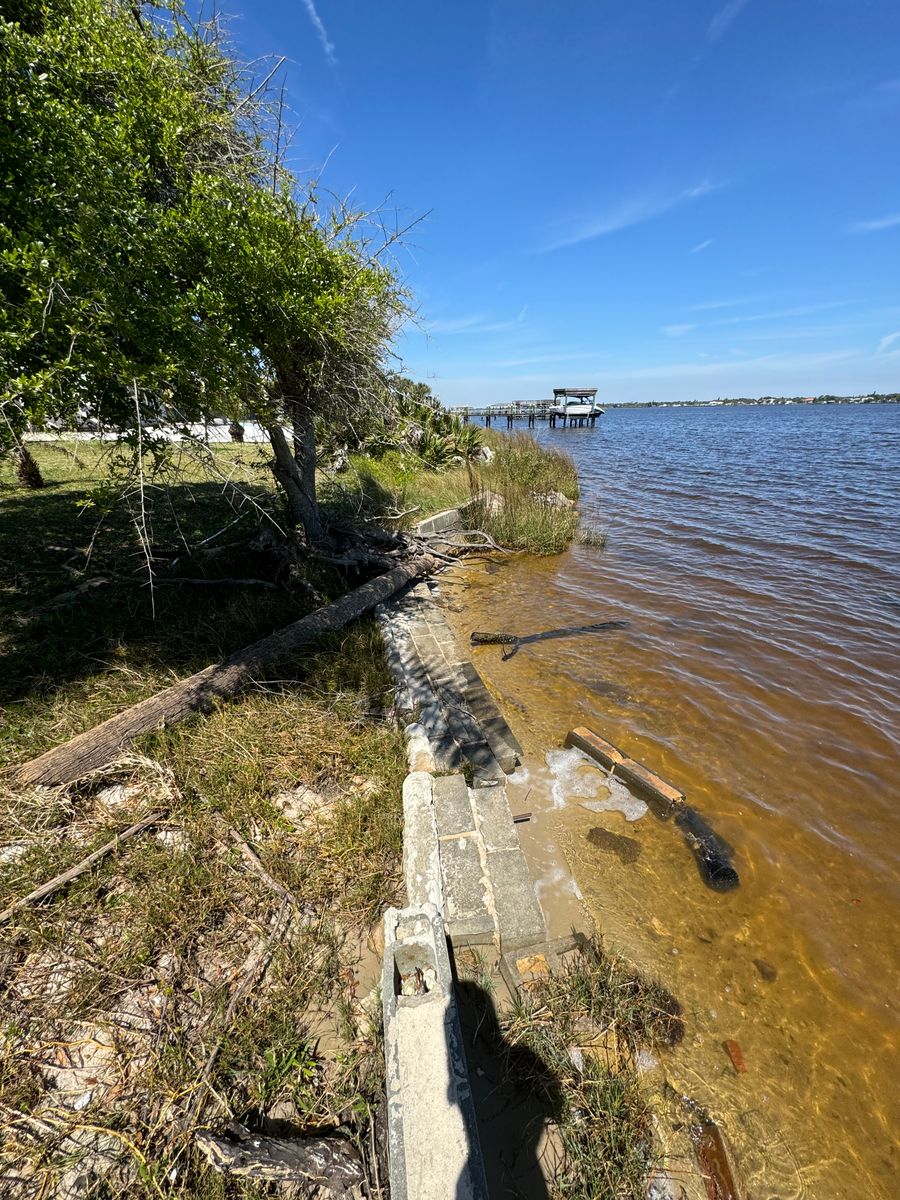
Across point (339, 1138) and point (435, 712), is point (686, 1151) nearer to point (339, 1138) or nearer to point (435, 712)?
point (339, 1138)

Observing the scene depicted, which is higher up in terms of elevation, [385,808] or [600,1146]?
[385,808]

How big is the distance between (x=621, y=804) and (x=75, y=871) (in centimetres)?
393

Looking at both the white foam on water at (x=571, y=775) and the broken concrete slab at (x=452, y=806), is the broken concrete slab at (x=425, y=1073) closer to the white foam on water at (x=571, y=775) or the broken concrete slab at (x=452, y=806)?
the broken concrete slab at (x=452, y=806)

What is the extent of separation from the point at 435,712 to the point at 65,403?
3.78 m

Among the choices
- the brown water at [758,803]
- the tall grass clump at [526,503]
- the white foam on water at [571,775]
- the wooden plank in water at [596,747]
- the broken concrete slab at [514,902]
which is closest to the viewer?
the brown water at [758,803]

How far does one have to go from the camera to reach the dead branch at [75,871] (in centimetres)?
240

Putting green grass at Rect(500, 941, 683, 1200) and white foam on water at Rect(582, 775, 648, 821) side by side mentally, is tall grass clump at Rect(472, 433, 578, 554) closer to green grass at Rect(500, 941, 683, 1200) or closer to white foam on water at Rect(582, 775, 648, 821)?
white foam on water at Rect(582, 775, 648, 821)

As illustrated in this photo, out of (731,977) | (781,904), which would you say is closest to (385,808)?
(731,977)

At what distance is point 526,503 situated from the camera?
36.9 feet

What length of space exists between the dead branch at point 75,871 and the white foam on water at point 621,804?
3.35m

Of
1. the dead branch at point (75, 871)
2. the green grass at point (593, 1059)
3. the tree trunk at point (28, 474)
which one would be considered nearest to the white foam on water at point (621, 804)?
the green grass at point (593, 1059)

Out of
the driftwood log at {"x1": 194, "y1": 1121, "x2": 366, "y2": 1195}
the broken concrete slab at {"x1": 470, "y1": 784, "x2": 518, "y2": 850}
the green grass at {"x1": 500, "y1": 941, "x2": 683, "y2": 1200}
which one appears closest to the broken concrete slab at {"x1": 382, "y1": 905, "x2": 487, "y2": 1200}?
the driftwood log at {"x1": 194, "y1": 1121, "x2": 366, "y2": 1195}

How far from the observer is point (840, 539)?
35.1 ft

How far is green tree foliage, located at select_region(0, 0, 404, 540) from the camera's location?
2771 millimetres
